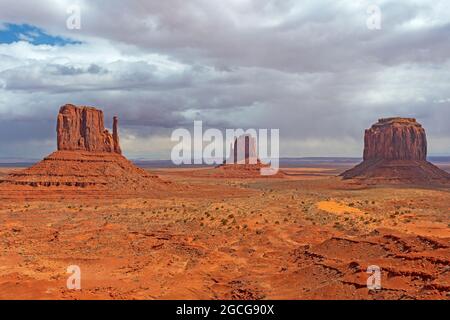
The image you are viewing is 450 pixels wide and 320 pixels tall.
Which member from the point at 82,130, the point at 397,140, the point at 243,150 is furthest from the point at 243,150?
the point at 82,130

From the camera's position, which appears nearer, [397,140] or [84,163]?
[84,163]

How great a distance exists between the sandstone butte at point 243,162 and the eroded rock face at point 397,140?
4373cm

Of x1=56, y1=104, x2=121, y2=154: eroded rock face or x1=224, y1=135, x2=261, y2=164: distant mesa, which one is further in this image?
x1=224, y1=135, x2=261, y2=164: distant mesa

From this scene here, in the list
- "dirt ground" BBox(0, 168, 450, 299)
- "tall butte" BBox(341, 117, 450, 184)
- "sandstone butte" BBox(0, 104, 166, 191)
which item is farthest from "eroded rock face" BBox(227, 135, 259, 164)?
"dirt ground" BBox(0, 168, 450, 299)

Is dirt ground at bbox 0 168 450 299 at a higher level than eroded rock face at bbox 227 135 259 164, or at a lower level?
lower

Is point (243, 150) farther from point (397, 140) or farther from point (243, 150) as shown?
point (397, 140)

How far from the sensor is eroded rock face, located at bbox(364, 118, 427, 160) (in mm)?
111500

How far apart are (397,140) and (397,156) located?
447 centimetres

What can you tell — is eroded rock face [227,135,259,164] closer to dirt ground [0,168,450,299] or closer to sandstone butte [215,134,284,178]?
sandstone butte [215,134,284,178]

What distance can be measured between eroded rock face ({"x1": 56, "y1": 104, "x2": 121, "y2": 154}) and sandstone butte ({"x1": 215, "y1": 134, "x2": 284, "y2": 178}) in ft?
229

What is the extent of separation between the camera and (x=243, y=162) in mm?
163000

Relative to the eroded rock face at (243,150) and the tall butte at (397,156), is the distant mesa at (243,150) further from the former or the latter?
the tall butte at (397,156)

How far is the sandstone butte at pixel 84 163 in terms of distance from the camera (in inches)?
2776
